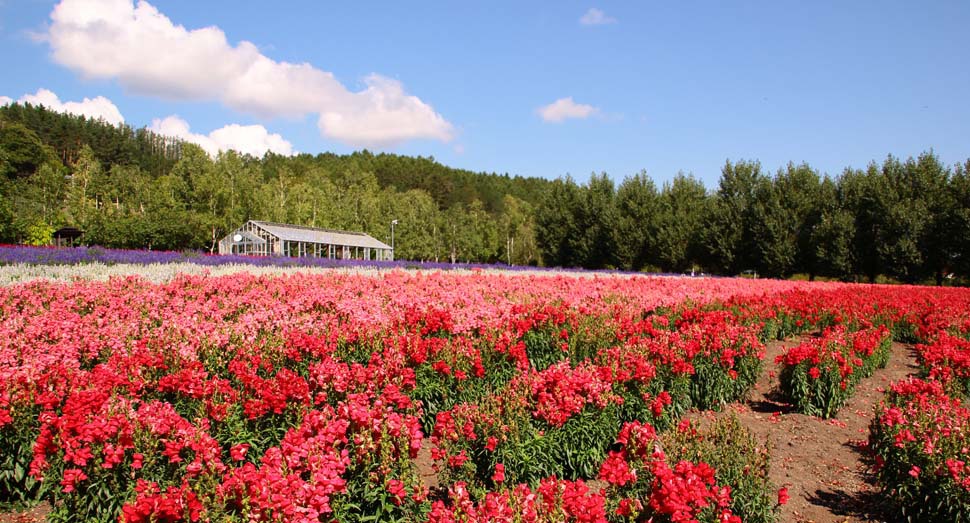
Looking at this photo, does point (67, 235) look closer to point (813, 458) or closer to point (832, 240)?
point (813, 458)

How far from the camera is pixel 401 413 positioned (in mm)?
5918

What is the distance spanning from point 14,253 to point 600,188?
150ft

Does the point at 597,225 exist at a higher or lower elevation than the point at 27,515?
higher

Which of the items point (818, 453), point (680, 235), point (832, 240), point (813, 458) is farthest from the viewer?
point (680, 235)

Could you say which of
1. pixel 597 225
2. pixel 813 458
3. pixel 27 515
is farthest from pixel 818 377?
pixel 597 225

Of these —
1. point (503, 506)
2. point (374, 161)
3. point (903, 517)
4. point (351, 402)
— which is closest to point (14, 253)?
point (351, 402)

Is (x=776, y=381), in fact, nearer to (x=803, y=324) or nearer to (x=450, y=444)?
(x=803, y=324)

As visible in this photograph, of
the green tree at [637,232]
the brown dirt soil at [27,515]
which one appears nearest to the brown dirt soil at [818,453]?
the brown dirt soil at [27,515]

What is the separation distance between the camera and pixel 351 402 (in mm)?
4461

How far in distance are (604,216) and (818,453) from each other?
44829 millimetres

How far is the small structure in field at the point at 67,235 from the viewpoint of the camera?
49.7 meters

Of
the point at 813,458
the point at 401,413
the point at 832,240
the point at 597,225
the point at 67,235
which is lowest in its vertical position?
the point at 813,458

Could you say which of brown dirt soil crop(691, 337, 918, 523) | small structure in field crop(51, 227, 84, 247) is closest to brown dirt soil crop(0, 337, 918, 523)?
brown dirt soil crop(691, 337, 918, 523)

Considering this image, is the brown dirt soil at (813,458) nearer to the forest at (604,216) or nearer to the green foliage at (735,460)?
the green foliage at (735,460)
